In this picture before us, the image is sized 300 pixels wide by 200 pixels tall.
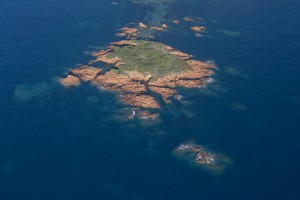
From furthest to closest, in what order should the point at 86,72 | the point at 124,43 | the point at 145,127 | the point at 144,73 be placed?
the point at 124,43
the point at 86,72
the point at 144,73
the point at 145,127

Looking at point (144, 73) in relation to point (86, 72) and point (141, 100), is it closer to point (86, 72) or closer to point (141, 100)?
point (141, 100)

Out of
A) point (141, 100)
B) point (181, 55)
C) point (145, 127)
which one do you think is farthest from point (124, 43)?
point (145, 127)

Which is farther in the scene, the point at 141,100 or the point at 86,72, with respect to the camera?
the point at 86,72

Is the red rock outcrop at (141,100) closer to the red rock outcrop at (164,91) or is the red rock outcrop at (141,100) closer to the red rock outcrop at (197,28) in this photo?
the red rock outcrop at (164,91)

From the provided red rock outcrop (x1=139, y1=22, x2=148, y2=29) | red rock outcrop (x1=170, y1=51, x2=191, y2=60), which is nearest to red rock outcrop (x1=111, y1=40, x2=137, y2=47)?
red rock outcrop (x1=139, y1=22, x2=148, y2=29)

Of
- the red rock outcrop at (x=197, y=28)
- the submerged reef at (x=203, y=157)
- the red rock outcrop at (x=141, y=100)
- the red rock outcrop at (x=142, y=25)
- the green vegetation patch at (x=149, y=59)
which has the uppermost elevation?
the red rock outcrop at (x=197, y=28)

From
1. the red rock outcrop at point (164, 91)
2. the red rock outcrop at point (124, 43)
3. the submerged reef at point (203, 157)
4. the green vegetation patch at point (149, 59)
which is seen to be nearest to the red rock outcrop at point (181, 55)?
the green vegetation patch at point (149, 59)
